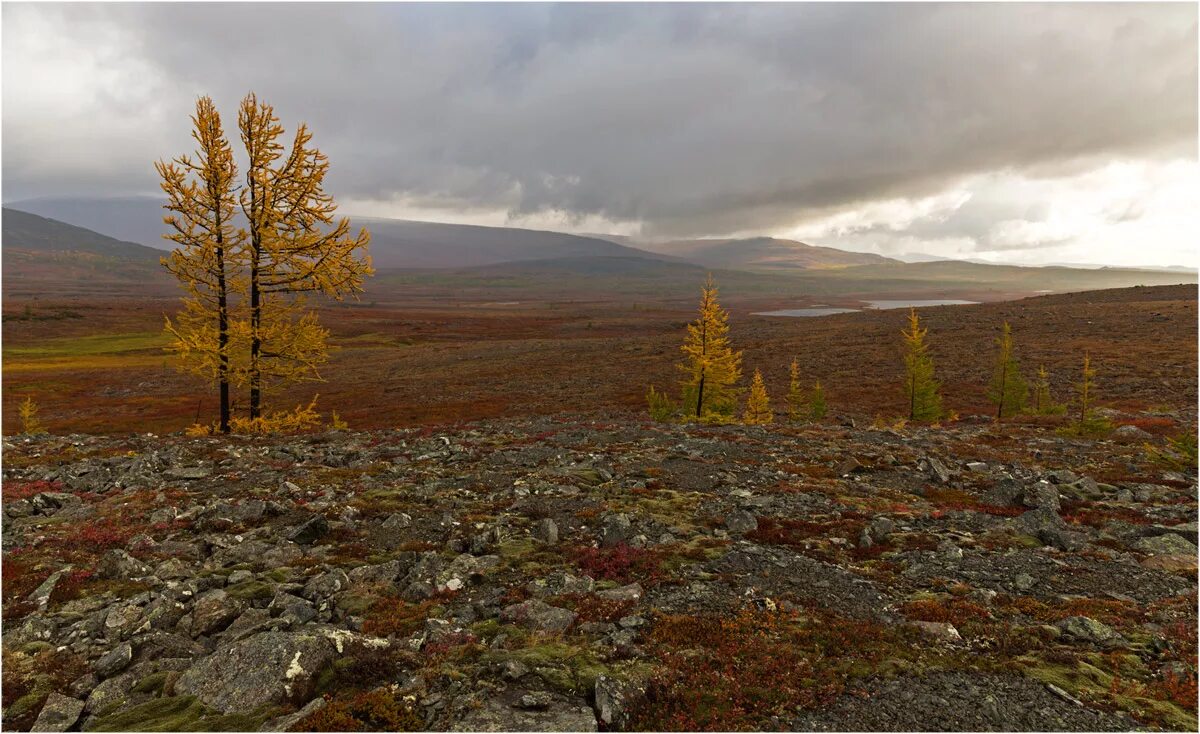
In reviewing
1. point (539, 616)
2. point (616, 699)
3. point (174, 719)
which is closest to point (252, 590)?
point (174, 719)

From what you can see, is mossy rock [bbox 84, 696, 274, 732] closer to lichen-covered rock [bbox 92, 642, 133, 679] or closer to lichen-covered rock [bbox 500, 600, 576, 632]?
lichen-covered rock [bbox 92, 642, 133, 679]

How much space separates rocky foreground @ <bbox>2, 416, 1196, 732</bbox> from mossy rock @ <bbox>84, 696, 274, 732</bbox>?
0.11 ft

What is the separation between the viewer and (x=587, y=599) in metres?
8.05

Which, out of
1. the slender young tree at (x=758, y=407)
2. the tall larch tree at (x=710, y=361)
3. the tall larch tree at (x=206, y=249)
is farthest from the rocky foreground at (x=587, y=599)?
the tall larch tree at (x=710, y=361)

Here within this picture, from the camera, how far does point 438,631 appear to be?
6.98m

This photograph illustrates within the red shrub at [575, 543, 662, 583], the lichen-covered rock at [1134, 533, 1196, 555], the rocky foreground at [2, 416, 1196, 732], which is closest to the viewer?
the rocky foreground at [2, 416, 1196, 732]

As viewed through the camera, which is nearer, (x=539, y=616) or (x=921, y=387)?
(x=539, y=616)

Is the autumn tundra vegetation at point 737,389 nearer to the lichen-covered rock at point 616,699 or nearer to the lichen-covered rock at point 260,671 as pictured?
the lichen-covered rock at point 616,699

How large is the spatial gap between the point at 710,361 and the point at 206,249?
89.1 feet

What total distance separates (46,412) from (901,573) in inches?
3230

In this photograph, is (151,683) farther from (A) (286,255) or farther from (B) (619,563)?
(A) (286,255)

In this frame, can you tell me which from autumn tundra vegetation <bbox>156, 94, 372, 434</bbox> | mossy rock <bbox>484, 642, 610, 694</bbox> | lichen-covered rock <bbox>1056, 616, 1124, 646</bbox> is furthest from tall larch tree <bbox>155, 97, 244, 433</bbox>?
lichen-covered rock <bbox>1056, 616, 1124, 646</bbox>

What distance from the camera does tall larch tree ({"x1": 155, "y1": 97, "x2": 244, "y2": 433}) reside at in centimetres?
1772

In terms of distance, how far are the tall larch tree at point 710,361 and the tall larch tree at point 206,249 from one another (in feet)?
79.2
